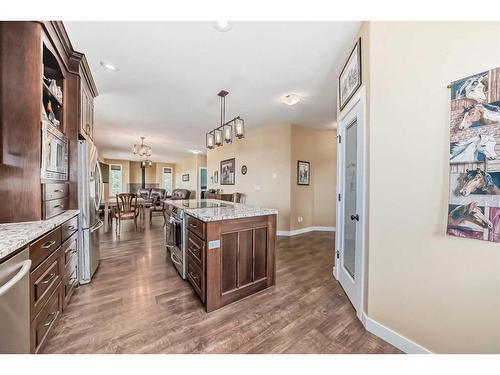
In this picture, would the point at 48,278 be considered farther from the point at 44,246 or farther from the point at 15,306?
the point at 15,306

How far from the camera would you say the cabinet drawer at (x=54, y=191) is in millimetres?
1540

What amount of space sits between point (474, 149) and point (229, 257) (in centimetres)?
183

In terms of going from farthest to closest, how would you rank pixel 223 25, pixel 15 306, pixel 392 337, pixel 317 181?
pixel 317 181 < pixel 223 25 < pixel 392 337 < pixel 15 306

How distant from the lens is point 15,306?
0.97 m

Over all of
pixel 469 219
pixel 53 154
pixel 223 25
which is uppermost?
pixel 223 25

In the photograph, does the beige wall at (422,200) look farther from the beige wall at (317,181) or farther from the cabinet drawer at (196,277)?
the beige wall at (317,181)

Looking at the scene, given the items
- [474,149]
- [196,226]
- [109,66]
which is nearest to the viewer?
[474,149]

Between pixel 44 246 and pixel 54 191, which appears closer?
pixel 44 246

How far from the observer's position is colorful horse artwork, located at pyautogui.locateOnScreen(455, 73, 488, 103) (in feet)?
3.45

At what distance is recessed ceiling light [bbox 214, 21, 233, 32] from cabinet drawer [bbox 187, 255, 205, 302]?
7.04 feet

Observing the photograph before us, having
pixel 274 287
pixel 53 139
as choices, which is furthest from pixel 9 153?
pixel 274 287

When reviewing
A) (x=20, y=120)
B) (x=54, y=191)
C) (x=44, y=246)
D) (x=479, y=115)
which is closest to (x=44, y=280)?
(x=44, y=246)

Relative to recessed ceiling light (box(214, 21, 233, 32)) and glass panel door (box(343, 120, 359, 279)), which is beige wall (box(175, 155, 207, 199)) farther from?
glass panel door (box(343, 120, 359, 279))

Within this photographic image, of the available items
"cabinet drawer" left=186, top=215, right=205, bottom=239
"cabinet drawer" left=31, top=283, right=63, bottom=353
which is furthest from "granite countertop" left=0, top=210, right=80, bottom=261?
"cabinet drawer" left=186, top=215, right=205, bottom=239
